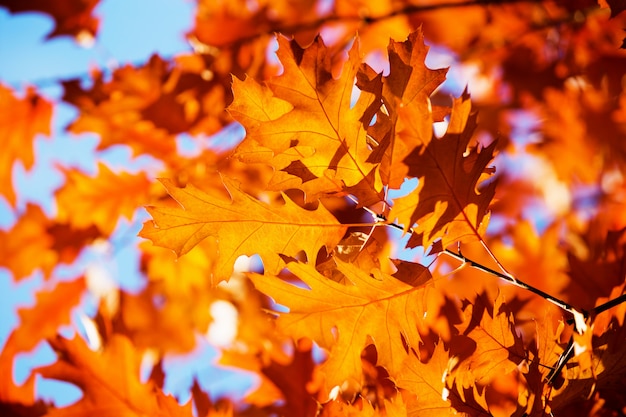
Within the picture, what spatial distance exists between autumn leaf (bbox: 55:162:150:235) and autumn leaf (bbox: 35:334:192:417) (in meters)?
0.90

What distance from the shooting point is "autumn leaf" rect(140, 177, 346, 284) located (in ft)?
2.71

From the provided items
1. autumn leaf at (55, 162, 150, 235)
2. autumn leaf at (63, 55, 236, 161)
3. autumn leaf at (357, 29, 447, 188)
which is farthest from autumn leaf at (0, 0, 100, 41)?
autumn leaf at (357, 29, 447, 188)

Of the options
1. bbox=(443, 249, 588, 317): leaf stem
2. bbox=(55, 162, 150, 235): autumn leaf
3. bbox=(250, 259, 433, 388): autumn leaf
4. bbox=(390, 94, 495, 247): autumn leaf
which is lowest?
bbox=(55, 162, 150, 235): autumn leaf

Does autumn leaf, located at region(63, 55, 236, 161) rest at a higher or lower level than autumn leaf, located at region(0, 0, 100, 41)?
lower

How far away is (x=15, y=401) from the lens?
125 cm

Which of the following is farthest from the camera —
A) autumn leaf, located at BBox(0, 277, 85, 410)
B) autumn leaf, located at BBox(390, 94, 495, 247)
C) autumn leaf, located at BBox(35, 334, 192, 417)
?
autumn leaf, located at BBox(0, 277, 85, 410)

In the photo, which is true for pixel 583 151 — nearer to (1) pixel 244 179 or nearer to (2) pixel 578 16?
(2) pixel 578 16

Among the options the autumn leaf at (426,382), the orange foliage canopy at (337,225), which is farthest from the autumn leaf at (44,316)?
the autumn leaf at (426,382)

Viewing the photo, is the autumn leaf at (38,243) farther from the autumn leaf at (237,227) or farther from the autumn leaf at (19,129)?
the autumn leaf at (237,227)

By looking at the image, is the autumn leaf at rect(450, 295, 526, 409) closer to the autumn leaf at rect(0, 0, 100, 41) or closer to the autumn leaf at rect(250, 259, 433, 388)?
the autumn leaf at rect(250, 259, 433, 388)

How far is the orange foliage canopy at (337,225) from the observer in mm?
771

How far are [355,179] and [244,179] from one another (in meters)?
1.16

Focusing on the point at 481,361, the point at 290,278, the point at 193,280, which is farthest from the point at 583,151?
the point at 481,361

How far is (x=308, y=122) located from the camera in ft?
2.64
